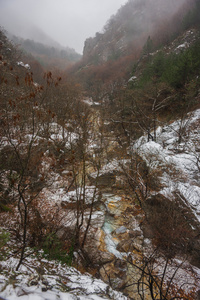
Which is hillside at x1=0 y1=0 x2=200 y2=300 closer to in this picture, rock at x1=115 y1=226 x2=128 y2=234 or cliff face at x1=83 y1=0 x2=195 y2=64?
rock at x1=115 y1=226 x2=128 y2=234

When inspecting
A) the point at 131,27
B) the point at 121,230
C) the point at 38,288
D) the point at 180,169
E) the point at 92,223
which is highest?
the point at 131,27

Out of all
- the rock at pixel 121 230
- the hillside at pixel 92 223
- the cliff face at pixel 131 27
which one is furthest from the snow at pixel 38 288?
the cliff face at pixel 131 27

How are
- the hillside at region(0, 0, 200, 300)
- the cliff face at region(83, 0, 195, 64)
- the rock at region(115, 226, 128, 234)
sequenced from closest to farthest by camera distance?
1. the hillside at region(0, 0, 200, 300)
2. the rock at region(115, 226, 128, 234)
3. the cliff face at region(83, 0, 195, 64)

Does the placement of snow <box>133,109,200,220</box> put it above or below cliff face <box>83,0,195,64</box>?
below

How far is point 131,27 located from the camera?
55562mm

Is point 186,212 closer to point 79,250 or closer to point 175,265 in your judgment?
point 175,265

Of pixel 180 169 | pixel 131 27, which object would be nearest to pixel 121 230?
pixel 180 169

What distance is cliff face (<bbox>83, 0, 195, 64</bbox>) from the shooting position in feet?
149

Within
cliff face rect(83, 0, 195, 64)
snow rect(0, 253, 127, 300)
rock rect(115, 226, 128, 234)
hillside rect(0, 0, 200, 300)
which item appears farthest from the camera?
cliff face rect(83, 0, 195, 64)

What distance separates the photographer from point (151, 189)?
19.0ft

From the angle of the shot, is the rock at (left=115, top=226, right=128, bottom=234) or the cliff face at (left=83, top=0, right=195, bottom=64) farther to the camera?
the cliff face at (left=83, top=0, right=195, bottom=64)

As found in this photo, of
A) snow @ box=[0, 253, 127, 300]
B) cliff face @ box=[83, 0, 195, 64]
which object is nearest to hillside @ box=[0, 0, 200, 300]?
snow @ box=[0, 253, 127, 300]

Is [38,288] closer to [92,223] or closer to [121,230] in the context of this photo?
[92,223]

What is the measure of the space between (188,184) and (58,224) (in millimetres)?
5001
